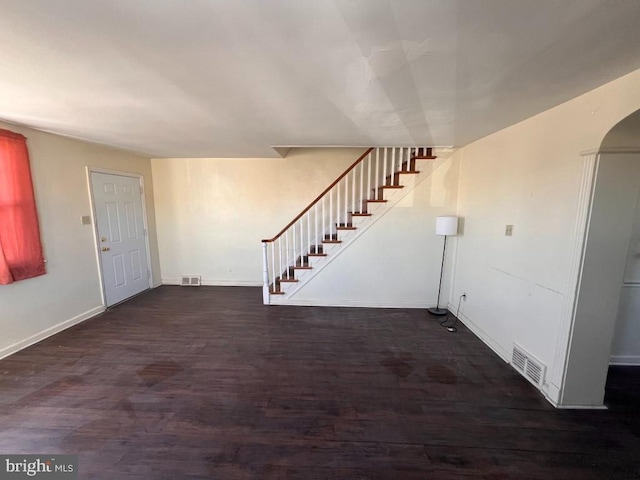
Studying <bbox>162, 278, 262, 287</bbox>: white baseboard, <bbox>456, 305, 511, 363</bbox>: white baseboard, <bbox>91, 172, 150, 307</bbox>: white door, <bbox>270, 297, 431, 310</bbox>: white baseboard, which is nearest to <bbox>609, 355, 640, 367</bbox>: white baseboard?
<bbox>456, 305, 511, 363</bbox>: white baseboard

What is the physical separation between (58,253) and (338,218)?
3729 millimetres

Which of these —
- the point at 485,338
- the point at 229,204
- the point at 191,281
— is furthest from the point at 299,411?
the point at 191,281

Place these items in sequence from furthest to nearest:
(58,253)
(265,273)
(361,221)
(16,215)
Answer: (265,273)
(361,221)
(58,253)
(16,215)

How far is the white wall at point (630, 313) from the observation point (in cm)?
244

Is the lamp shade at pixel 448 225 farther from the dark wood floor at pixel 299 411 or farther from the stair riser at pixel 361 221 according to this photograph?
the dark wood floor at pixel 299 411

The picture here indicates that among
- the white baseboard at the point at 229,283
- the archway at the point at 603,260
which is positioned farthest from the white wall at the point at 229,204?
the archway at the point at 603,260

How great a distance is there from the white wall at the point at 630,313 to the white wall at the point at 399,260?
1.72 meters

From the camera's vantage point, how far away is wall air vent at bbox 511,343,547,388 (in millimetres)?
2260

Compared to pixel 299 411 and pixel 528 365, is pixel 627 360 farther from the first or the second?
pixel 299 411

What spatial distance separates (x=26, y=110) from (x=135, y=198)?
2363mm

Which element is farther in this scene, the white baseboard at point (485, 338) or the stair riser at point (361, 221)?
the stair riser at point (361, 221)

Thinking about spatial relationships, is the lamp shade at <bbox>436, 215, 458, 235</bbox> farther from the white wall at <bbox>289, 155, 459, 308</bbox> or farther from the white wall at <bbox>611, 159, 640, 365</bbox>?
the white wall at <bbox>611, 159, 640, 365</bbox>

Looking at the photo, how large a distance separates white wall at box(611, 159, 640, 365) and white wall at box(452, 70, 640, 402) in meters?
0.97

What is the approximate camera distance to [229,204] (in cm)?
493
